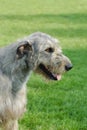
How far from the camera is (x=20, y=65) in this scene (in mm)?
6961

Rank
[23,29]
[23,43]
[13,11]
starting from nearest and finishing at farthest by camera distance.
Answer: [23,43], [23,29], [13,11]

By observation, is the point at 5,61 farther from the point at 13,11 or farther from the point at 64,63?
the point at 13,11

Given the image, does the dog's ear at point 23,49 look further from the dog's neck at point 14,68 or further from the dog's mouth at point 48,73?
the dog's mouth at point 48,73

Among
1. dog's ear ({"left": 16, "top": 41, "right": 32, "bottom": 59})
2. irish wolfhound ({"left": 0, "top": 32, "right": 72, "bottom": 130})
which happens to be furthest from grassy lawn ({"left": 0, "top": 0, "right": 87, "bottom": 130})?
dog's ear ({"left": 16, "top": 41, "right": 32, "bottom": 59})

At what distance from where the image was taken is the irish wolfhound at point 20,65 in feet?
22.6

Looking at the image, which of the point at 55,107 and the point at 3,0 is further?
the point at 3,0

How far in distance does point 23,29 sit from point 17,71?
15.9 m

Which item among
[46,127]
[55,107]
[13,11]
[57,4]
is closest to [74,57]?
[55,107]

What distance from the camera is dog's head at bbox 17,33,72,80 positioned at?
6953mm

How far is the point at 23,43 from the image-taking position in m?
6.92

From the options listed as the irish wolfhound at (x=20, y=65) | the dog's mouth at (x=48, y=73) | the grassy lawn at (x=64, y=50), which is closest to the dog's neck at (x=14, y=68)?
the irish wolfhound at (x=20, y=65)

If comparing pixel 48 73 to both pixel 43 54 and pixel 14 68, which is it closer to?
pixel 43 54

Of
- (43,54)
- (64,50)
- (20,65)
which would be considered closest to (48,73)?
(43,54)

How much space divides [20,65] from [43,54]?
1.17ft
